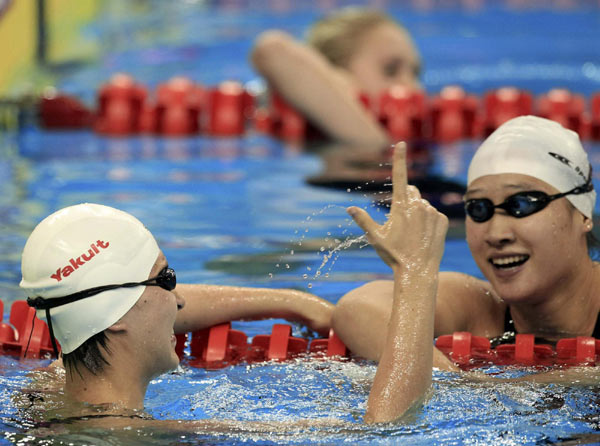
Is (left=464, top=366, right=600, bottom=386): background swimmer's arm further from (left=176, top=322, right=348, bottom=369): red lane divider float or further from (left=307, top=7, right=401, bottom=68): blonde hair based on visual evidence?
(left=307, top=7, right=401, bottom=68): blonde hair

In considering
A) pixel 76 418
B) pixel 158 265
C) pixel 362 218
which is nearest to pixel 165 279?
pixel 158 265

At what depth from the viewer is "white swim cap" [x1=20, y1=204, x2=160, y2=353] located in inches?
102

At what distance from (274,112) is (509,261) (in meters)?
5.57

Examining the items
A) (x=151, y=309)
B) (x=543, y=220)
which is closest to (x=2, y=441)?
(x=151, y=309)

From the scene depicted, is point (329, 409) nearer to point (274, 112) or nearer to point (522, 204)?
point (522, 204)

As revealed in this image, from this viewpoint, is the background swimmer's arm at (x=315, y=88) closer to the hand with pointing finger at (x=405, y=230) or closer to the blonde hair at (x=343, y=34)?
the blonde hair at (x=343, y=34)

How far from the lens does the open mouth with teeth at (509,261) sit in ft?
10.9

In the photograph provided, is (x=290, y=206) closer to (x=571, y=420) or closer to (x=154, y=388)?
(x=154, y=388)

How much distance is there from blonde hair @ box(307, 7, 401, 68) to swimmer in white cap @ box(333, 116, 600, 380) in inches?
197

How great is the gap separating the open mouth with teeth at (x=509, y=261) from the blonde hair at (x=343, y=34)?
17.3 ft

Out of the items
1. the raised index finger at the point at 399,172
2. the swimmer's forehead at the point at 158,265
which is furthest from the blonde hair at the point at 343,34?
the raised index finger at the point at 399,172

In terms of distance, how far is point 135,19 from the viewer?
13.8 metres

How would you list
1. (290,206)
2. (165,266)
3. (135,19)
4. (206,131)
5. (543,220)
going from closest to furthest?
1. (165,266)
2. (543,220)
3. (290,206)
4. (206,131)
5. (135,19)

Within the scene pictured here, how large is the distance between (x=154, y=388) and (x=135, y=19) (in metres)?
11.3
